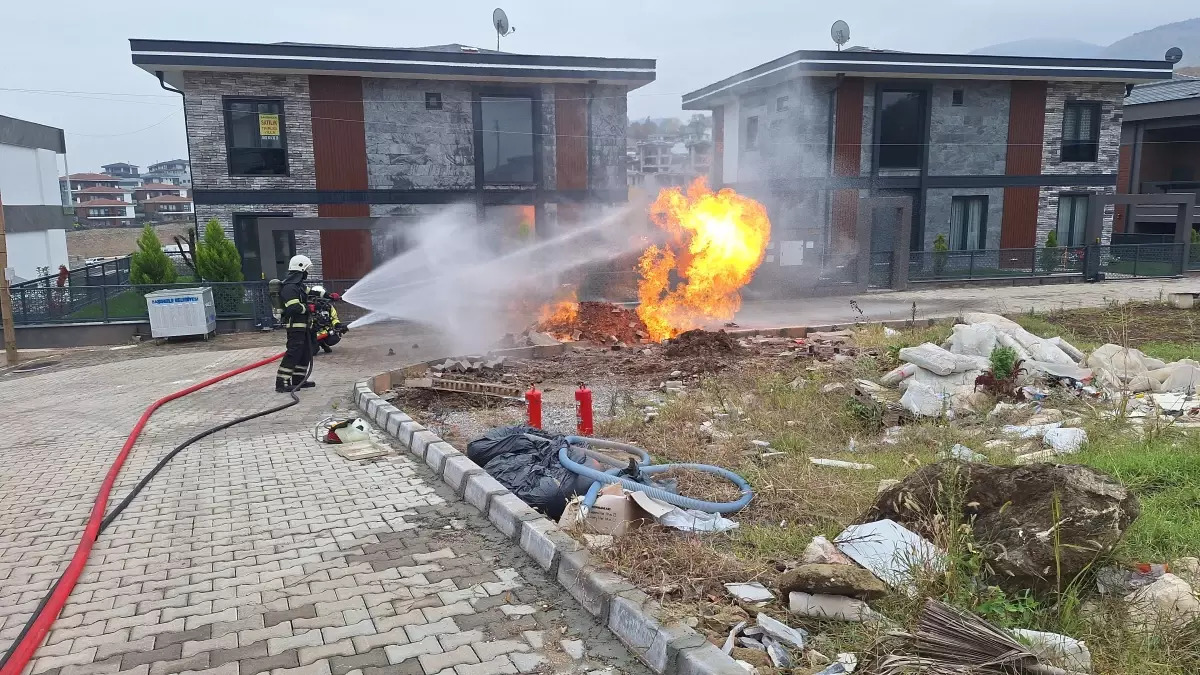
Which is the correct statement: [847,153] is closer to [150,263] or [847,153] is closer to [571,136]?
[571,136]

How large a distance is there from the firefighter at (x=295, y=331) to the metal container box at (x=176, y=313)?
20.3ft

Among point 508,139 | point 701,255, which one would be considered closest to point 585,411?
point 701,255

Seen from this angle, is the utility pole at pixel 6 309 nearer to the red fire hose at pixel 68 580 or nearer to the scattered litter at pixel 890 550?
the red fire hose at pixel 68 580

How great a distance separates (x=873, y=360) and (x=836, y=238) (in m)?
15.7

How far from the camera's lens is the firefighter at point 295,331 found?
10.3 metres

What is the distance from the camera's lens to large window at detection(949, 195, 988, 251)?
26.7 meters

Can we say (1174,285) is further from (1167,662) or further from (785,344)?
(1167,662)

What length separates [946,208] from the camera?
26.5 metres

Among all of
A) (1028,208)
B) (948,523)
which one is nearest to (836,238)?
(1028,208)

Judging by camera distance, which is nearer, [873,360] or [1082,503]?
[1082,503]

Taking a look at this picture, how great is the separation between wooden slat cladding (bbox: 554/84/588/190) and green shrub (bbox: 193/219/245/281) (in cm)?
960

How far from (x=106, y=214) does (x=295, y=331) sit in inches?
3609

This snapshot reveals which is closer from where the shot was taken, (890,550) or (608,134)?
(890,550)

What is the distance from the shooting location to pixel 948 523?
406 centimetres
